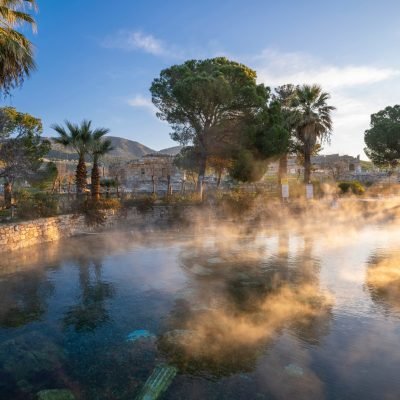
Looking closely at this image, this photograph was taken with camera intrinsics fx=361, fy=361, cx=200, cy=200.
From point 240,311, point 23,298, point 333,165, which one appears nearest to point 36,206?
point 23,298

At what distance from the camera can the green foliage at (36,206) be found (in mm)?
18688

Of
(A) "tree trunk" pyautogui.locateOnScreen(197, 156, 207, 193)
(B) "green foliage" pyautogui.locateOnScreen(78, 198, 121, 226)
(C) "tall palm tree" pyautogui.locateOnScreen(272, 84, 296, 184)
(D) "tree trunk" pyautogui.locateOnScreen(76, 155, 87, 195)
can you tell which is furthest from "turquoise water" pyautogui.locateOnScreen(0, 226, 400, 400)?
(C) "tall palm tree" pyautogui.locateOnScreen(272, 84, 296, 184)

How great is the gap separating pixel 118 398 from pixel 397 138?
51.2 m

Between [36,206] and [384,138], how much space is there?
147 feet

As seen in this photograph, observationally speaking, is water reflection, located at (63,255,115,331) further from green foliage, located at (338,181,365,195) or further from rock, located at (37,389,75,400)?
green foliage, located at (338,181,365,195)

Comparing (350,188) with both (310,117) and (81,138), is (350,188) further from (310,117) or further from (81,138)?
(81,138)

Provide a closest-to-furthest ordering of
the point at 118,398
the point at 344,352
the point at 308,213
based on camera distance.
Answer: the point at 118,398 < the point at 344,352 < the point at 308,213

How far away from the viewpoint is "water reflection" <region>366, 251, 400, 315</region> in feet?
28.9

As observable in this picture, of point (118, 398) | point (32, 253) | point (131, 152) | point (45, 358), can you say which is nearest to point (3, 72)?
point (32, 253)

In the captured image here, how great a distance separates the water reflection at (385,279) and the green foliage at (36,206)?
1605cm

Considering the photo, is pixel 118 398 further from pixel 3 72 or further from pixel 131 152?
pixel 131 152

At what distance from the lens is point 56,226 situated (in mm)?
19641

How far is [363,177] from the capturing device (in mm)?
57000

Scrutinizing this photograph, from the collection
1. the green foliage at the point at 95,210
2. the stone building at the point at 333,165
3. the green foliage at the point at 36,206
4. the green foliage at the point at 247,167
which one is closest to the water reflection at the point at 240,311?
the green foliage at the point at 36,206
